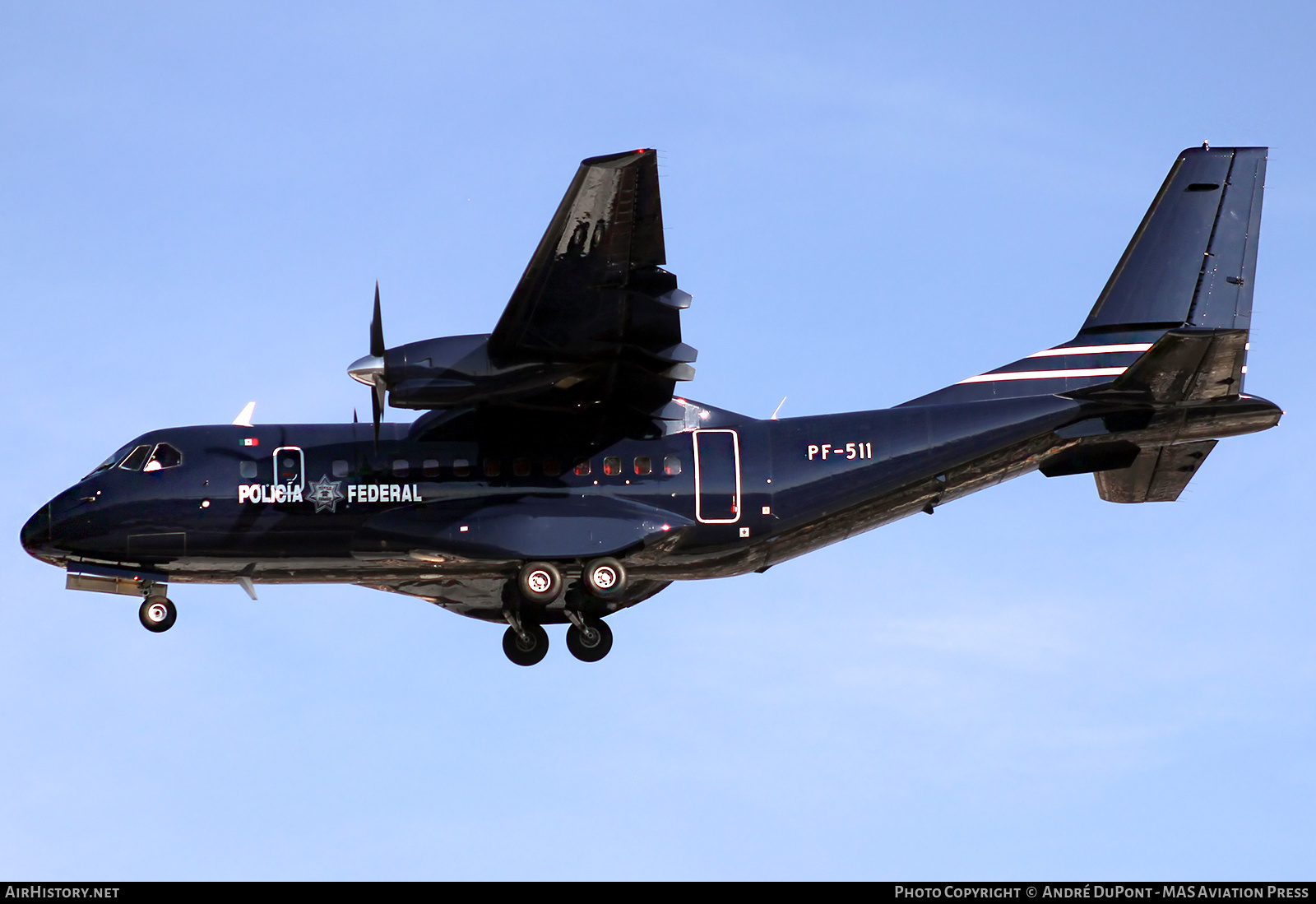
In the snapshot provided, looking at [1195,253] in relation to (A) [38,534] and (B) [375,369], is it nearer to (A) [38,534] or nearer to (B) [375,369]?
(B) [375,369]

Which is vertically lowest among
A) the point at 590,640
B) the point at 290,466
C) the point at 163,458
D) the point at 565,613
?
the point at 590,640

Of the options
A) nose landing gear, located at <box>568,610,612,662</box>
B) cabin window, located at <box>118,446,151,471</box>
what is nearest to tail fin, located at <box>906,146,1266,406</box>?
nose landing gear, located at <box>568,610,612,662</box>

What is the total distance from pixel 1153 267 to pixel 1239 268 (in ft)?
4.24

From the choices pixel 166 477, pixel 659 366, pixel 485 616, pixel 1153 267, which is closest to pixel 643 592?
pixel 485 616

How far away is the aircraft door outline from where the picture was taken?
78.0 feet

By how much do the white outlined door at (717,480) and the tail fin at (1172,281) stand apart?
3.20 metres

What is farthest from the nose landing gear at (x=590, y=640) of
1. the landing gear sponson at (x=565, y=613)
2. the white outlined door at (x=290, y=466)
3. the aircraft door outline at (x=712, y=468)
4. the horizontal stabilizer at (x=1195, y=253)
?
the horizontal stabilizer at (x=1195, y=253)

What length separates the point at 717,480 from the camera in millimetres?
23859

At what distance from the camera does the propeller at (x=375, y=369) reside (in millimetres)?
22297

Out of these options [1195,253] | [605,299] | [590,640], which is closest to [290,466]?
[590,640]

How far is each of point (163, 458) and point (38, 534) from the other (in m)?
2.09

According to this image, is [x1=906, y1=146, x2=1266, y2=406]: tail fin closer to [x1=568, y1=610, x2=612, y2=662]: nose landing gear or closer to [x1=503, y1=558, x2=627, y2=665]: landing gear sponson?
[x1=503, y1=558, x2=627, y2=665]: landing gear sponson

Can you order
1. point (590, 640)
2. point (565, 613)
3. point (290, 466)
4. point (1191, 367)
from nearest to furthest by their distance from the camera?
point (1191, 367), point (290, 466), point (590, 640), point (565, 613)

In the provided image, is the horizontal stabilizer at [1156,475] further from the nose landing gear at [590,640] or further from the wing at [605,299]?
the nose landing gear at [590,640]
